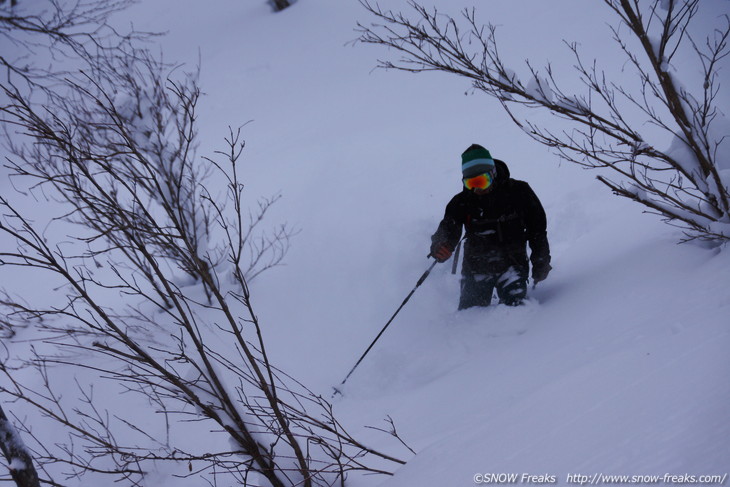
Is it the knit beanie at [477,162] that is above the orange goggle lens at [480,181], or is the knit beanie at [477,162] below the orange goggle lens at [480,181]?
above

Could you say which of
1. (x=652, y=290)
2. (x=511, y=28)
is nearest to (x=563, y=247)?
(x=652, y=290)

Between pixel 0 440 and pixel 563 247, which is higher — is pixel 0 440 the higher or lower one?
the lower one

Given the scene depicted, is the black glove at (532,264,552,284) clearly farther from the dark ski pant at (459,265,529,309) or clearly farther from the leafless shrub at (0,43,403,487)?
the leafless shrub at (0,43,403,487)

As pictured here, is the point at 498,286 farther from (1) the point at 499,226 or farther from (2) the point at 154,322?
(2) the point at 154,322

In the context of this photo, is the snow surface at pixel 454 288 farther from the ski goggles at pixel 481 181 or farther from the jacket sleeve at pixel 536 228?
the ski goggles at pixel 481 181

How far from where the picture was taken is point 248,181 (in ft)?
25.8

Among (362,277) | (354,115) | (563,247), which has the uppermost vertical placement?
(354,115)

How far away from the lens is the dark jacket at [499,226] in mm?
3441

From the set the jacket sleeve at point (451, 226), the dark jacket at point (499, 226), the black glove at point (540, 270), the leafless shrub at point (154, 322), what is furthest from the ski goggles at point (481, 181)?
the leafless shrub at point (154, 322)

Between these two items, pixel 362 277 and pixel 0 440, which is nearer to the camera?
pixel 0 440

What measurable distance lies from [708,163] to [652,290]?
897 millimetres

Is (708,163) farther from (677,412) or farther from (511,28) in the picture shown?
(511,28)

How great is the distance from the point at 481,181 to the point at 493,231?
537mm

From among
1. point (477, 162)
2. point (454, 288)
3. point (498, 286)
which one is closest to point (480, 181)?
point (477, 162)
